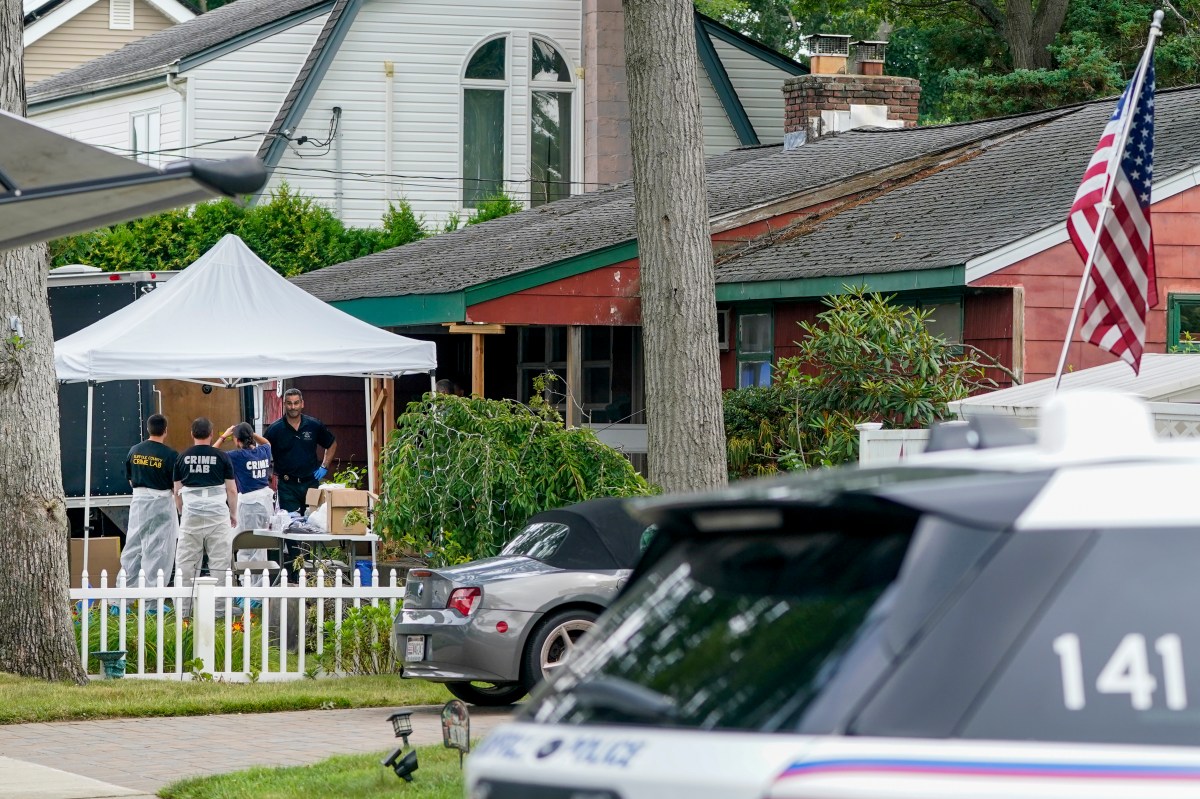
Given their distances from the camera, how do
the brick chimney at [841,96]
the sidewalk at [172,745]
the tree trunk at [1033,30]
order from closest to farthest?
the sidewalk at [172,745]
the brick chimney at [841,96]
the tree trunk at [1033,30]

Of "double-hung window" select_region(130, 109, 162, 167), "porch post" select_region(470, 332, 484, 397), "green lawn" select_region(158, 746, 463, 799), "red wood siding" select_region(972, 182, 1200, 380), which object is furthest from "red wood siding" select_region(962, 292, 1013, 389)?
"double-hung window" select_region(130, 109, 162, 167)

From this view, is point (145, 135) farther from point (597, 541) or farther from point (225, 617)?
point (597, 541)

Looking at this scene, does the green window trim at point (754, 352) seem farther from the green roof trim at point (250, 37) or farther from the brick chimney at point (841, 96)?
the green roof trim at point (250, 37)

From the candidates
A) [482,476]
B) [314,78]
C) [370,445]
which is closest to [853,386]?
[482,476]

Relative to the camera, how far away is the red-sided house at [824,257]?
15.4 m

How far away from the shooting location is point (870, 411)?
1503 cm

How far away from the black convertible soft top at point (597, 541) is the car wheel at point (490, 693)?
0.99m

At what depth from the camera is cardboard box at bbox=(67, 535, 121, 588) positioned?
1741 centimetres

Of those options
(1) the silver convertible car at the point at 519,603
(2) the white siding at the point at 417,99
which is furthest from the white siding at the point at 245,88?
(1) the silver convertible car at the point at 519,603

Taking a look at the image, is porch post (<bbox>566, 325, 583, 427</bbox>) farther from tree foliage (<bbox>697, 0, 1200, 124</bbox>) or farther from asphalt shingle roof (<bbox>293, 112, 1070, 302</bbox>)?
tree foliage (<bbox>697, 0, 1200, 124</bbox>)

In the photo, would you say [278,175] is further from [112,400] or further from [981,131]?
[981,131]

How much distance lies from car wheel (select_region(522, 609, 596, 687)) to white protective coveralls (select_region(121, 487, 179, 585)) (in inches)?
246

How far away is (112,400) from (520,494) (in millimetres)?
8106

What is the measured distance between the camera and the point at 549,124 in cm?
2831
